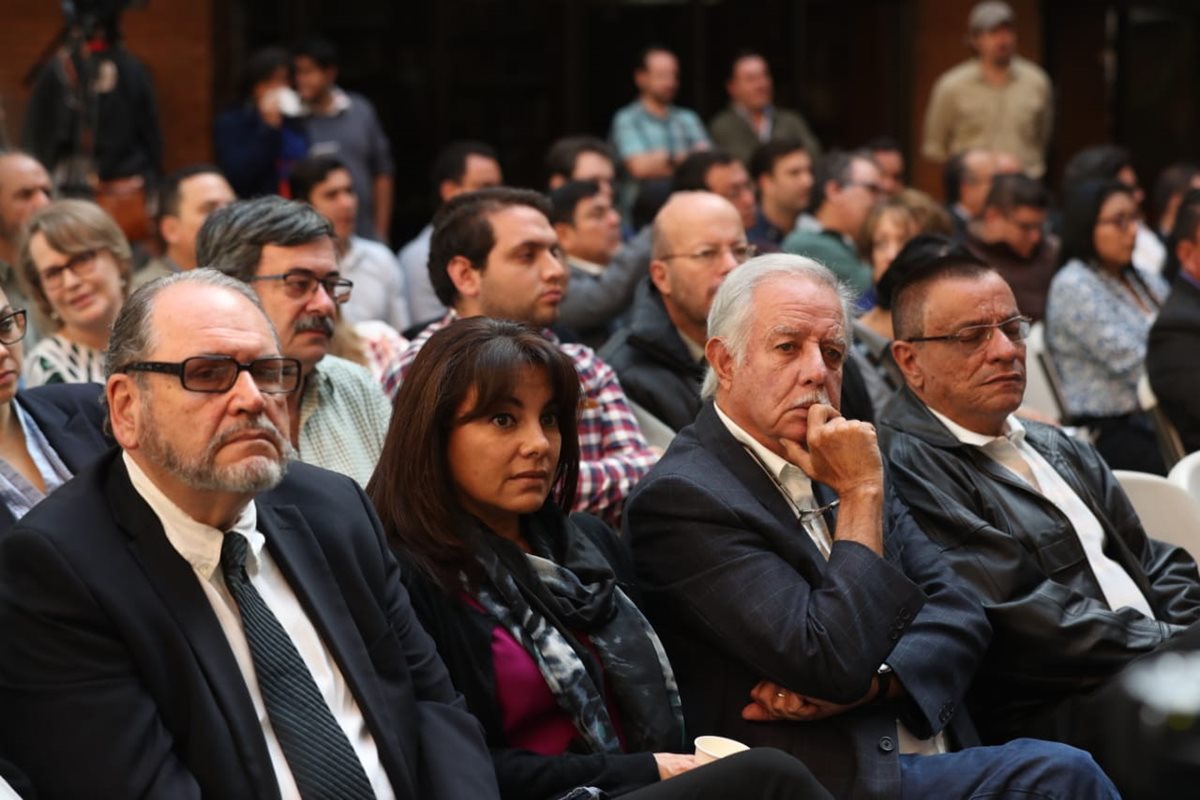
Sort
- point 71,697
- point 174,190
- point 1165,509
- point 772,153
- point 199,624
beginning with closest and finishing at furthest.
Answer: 1. point 71,697
2. point 199,624
3. point 1165,509
4. point 174,190
5. point 772,153

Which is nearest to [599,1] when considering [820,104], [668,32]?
[668,32]

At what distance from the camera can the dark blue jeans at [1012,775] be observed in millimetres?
2879

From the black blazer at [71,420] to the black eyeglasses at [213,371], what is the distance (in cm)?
71

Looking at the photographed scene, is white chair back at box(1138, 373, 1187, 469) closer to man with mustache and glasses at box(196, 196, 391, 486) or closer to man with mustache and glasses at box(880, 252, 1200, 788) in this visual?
man with mustache and glasses at box(880, 252, 1200, 788)

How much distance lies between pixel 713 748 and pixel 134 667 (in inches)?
35.1

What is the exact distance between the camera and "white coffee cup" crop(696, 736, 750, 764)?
2.63 m

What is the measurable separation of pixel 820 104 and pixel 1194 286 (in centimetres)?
609

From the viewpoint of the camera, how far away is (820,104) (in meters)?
11.0

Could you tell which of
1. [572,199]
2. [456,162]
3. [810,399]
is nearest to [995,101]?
[456,162]

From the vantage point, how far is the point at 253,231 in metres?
3.81

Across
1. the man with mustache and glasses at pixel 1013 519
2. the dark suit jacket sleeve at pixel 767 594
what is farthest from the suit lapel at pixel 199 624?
the man with mustache and glasses at pixel 1013 519

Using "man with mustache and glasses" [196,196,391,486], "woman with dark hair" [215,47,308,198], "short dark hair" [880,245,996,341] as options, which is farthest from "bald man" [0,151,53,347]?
"short dark hair" [880,245,996,341]

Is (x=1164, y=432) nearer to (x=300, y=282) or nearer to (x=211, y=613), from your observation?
(x=300, y=282)

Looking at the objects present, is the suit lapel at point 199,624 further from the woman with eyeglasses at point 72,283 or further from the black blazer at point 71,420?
the woman with eyeglasses at point 72,283
